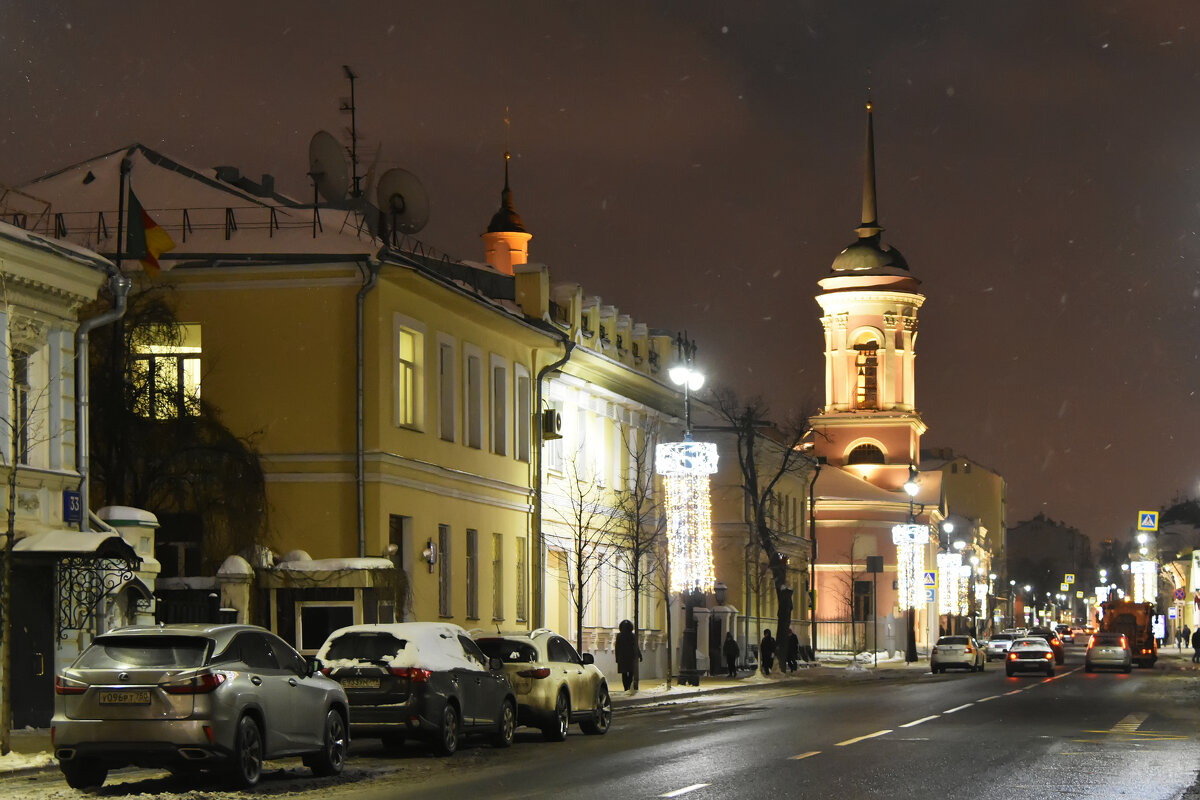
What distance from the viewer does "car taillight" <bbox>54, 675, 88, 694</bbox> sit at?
18531 mm

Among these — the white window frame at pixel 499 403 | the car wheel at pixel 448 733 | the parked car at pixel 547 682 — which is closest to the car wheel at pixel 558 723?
the parked car at pixel 547 682

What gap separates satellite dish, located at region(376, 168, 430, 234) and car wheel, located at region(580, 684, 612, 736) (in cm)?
1796

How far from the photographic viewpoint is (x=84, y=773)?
18766mm

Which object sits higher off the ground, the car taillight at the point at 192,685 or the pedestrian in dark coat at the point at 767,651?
the car taillight at the point at 192,685

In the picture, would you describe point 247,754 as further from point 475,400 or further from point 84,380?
point 475,400

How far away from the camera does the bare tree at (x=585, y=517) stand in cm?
4859

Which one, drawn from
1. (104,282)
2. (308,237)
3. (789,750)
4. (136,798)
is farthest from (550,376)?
(136,798)

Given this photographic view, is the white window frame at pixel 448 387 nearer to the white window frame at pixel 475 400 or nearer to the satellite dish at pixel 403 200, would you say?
the white window frame at pixel 475 400

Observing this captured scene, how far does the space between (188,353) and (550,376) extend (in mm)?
12535

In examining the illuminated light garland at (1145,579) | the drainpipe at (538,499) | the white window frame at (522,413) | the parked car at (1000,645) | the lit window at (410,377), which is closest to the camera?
the lit window at (410,377)

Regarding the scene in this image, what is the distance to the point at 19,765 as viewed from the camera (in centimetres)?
2114

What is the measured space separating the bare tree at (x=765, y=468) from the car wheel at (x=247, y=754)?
4156 centimetres

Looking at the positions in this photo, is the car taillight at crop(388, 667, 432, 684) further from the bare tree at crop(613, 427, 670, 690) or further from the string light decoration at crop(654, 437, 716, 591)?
the bare tree at crop(613, 427, 670, 690)

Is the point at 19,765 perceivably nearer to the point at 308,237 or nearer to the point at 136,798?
the point at 136,798
